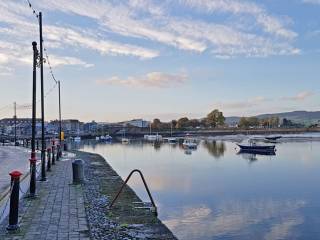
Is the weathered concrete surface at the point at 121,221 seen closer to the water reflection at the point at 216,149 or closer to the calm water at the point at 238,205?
the calm water at the point at 238,205

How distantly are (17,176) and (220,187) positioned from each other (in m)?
21.2

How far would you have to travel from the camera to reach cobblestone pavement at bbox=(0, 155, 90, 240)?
1099cm

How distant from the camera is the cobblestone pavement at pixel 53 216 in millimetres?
10992

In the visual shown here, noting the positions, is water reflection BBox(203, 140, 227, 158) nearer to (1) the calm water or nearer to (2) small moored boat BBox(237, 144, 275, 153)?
(2) small moored boat BBox(237, 144, 275, 153)

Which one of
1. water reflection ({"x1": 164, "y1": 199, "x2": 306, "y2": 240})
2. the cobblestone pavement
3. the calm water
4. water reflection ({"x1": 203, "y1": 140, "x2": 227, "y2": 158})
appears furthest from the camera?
water reflection ({"x1": 203, "y1": 140, "x2": 227, "y2": 158})

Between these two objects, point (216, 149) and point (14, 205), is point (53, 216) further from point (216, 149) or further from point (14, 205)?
point (216, 149)

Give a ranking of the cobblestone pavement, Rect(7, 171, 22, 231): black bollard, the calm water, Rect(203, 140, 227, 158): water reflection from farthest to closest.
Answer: Rect(203, 140, 227, 158): water reflection
the calm water
Rect(7, 171, 22, 231): black bollard
the cobblestone pavement

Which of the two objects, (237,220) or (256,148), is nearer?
(237,220)

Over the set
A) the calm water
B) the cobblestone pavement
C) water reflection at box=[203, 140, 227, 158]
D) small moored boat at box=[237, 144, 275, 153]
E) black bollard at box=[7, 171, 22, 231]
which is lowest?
the calm water

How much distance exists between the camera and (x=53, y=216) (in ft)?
43.3

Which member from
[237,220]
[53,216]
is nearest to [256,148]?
[237,220]

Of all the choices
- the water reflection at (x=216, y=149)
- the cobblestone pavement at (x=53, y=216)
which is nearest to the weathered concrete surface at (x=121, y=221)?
the cobblestone pavement at (x=53, y=216)

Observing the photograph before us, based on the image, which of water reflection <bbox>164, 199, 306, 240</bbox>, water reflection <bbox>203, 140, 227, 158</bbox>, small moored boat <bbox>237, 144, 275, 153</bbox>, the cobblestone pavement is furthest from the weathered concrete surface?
small moored boat <bbox>237, 144, 275, 153</bbox>

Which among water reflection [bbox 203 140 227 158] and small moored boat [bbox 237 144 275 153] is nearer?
water reflection [bbox 203 140 227 158]
